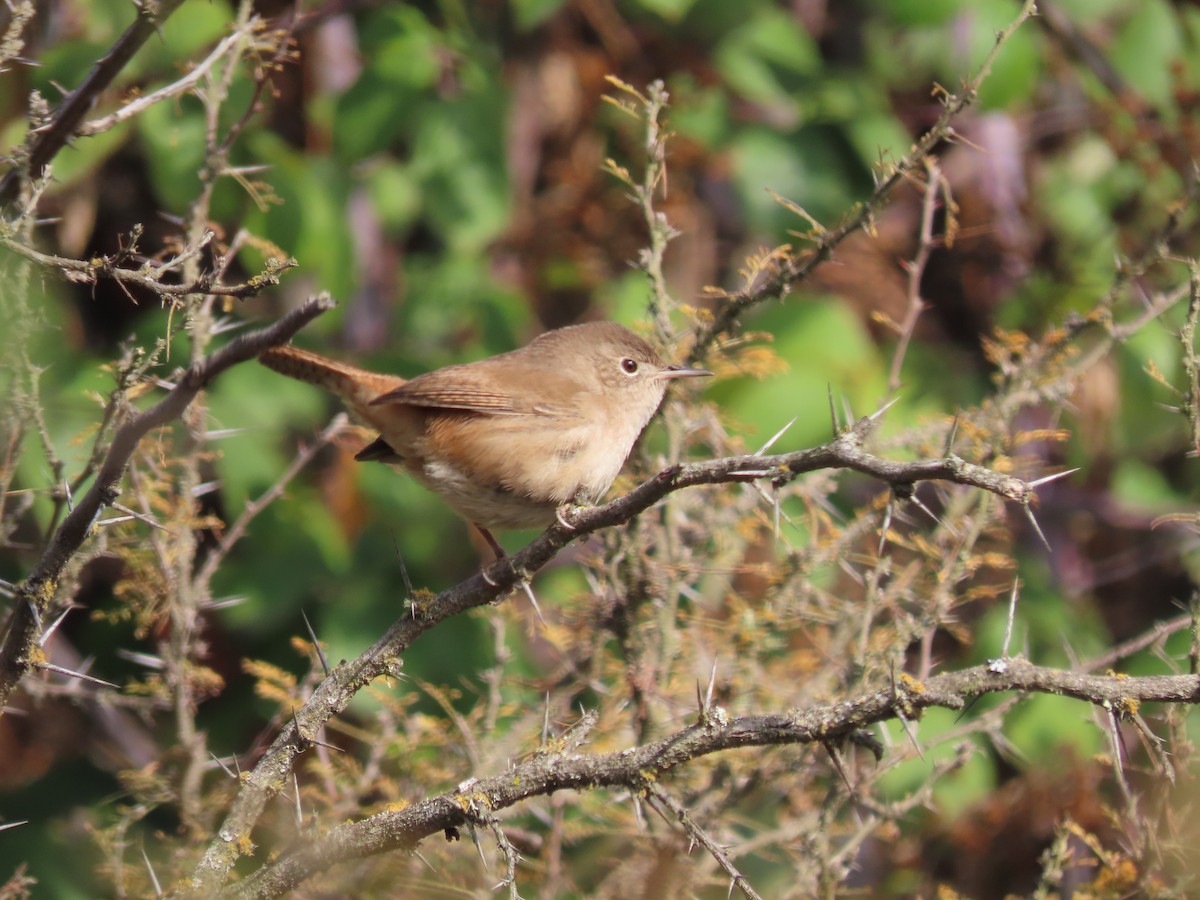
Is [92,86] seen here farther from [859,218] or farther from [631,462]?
[631,462]

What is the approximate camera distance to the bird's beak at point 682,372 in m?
3.38

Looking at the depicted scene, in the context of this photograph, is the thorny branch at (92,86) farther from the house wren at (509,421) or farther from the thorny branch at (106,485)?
the house wren at (509,421)

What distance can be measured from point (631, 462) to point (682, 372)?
0.35 metres

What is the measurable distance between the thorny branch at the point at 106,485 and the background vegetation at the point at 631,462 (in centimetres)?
1

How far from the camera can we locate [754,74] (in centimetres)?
546

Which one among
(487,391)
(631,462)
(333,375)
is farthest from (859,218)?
(333,375)

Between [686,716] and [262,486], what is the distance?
2.21m

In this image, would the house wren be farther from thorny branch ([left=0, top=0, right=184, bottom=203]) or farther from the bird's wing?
thorny branch ([left=0, top=0, right=184, bottom=203])

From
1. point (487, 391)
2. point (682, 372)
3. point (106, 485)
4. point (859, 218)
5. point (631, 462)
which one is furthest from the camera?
point (487, 391)

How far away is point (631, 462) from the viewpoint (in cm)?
362

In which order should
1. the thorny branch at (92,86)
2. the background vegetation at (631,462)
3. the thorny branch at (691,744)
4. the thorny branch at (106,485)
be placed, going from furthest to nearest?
the background vegetation at (631,462), the thorny branch at (92,86), the thorny branch at (691,744), the thorny branch at (106,485)

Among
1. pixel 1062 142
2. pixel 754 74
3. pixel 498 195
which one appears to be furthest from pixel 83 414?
pixel 1062 142

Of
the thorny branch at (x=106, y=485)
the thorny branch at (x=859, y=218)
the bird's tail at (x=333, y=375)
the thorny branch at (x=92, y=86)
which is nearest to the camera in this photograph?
the thorny branch at (x=106, y=485)

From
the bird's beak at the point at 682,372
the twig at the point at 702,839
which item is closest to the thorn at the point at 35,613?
the twig at the point at 702,839
